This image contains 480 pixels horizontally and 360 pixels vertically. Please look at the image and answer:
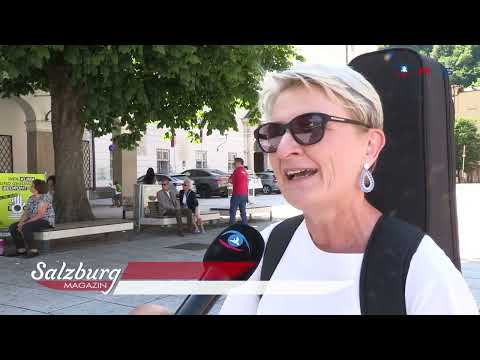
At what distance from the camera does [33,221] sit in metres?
8.30

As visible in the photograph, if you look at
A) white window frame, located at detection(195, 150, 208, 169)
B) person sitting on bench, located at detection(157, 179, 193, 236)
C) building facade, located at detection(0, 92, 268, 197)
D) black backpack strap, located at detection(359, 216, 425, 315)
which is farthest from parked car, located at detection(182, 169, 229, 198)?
black backpack strap, located at detection(359, 216, 425, 315)

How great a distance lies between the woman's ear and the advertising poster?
29.3 ft

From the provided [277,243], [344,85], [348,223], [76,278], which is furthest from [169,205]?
[344,85]

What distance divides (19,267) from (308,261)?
6.66 metres

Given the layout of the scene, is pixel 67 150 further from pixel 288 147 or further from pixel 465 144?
pixel 288 147

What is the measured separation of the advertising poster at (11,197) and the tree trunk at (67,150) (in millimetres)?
892

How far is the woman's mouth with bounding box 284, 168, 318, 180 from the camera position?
1.46 m

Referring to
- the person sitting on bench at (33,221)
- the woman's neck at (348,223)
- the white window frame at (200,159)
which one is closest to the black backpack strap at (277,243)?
the woman's neck at (348,223)

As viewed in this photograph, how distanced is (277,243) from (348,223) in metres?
0.25

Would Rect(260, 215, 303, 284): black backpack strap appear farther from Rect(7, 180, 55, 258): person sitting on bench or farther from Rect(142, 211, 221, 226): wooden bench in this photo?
Rect(142, 211, 221, 226): wooden bench
